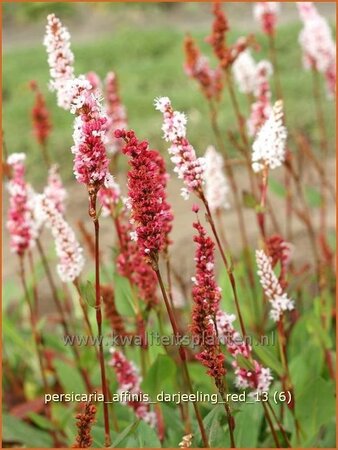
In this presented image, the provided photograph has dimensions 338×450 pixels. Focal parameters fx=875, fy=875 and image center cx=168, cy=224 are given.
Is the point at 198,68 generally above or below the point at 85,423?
above

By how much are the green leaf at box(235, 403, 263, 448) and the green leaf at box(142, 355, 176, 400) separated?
0.22m

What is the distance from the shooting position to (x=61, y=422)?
9.54ft

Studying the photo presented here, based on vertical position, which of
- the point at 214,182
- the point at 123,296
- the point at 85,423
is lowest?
the point at 85,423

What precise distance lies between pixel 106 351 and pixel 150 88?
5757mm

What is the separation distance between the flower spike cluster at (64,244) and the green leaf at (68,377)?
3.19 ft

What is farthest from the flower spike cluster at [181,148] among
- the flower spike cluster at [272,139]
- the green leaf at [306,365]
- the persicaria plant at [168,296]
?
the green leaf at [306,365]

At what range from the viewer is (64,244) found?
2.23 meters

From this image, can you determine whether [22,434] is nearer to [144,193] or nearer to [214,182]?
[214,182]

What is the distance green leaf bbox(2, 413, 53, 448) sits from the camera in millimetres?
2994

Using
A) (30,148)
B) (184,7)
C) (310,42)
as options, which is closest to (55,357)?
(310,42)

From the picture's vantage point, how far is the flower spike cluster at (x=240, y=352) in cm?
192

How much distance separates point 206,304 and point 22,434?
1.54 meters

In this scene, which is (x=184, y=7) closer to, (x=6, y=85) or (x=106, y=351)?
(x=6, y=85)

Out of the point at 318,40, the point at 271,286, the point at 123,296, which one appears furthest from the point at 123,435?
the point at 318,40
